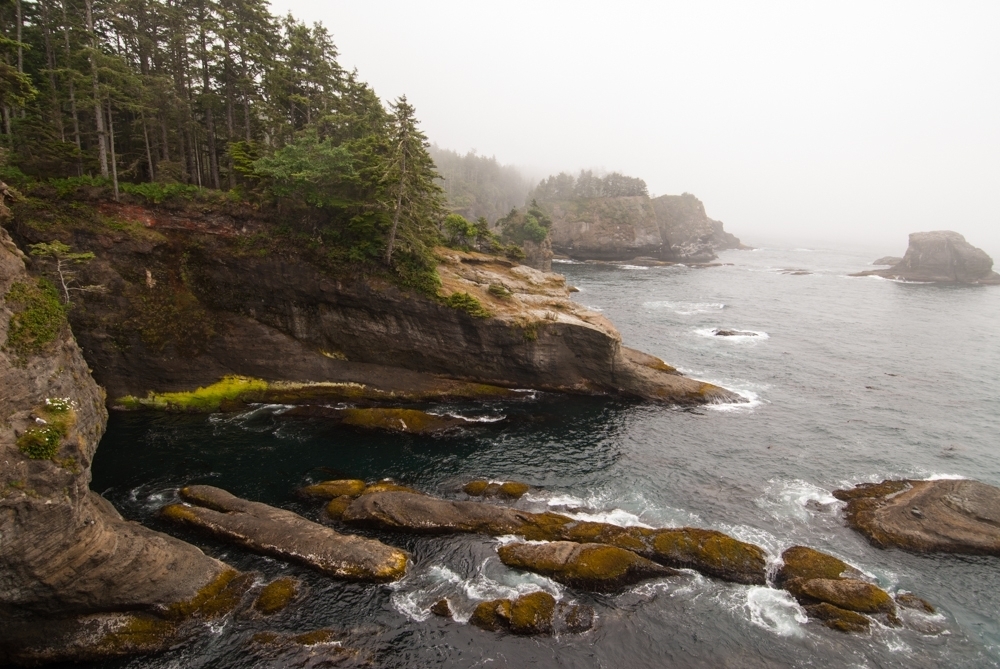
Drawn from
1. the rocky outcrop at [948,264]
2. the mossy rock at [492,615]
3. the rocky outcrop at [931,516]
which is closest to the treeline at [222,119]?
the mossy rock at [492,615]

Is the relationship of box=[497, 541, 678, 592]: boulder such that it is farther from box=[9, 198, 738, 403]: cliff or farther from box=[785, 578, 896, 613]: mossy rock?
box=[9, 198, 738, 403]: cliff

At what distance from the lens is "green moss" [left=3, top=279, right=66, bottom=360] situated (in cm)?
2283

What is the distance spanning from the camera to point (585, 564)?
23766 millimetres

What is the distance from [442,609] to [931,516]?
28386 millimetres

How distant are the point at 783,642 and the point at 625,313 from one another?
2310 inches

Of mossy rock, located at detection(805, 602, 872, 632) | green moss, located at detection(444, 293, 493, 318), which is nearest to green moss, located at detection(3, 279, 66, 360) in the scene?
green moss, located at detection(444, 293, 493, 318)

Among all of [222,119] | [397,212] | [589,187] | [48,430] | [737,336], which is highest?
[589,187]

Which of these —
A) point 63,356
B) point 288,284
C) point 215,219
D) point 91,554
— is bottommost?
point 91,554

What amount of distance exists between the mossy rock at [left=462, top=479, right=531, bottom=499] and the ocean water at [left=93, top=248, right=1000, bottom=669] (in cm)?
112

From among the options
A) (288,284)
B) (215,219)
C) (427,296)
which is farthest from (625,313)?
(215,219)

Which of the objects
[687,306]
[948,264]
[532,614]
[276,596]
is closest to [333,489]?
[276,596]

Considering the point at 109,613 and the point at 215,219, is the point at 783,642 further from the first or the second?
the point at 215,219

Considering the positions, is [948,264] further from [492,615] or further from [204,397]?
[204,397]

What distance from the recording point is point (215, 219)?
140ft
